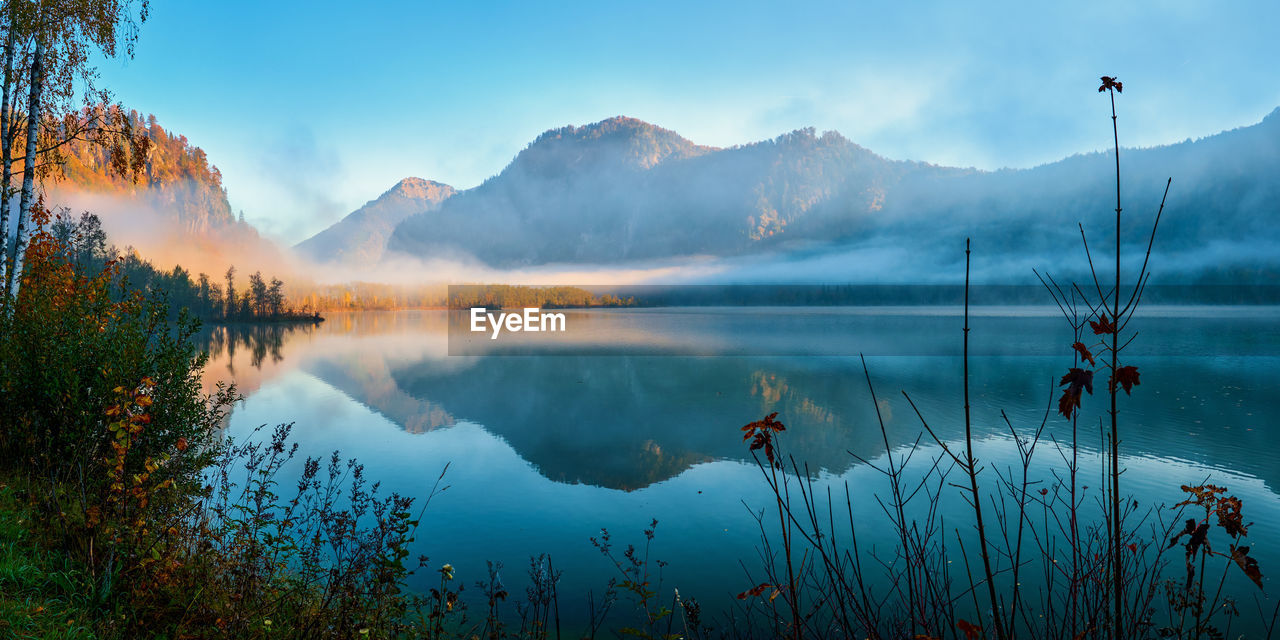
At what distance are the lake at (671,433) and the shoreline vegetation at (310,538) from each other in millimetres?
879

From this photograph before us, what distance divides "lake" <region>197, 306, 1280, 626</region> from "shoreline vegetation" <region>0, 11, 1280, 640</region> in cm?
88

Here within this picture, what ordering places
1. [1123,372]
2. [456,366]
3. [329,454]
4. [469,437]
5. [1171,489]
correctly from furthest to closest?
[456,366] → [469,437] → [329,454] → [1171,489] → [1123,372]

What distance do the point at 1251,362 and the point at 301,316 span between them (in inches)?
5848

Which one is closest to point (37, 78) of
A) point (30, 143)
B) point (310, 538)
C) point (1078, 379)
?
point (30, 143)

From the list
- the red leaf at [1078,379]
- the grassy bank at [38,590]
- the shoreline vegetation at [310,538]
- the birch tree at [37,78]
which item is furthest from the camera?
the birch tree at [37,78]

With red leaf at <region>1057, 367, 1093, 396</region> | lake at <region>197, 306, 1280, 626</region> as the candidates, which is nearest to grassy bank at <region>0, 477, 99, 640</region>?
lake at <region>197, 306, 1280, 626</region>

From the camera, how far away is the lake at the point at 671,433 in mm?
11852

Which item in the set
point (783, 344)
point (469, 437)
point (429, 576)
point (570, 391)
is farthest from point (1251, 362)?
point (429, 576)

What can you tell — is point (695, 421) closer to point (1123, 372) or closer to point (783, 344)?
point (1123, 372)

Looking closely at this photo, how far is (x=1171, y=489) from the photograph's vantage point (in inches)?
587

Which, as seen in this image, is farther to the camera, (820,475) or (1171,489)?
(820,475)

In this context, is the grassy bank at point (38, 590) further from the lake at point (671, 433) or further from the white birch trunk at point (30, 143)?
the white birch trunk at point (30, 143)

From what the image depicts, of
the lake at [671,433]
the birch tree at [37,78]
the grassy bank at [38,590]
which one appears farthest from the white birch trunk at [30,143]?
the lake at [671,433]

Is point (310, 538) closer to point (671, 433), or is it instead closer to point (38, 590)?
point (38, 590)
